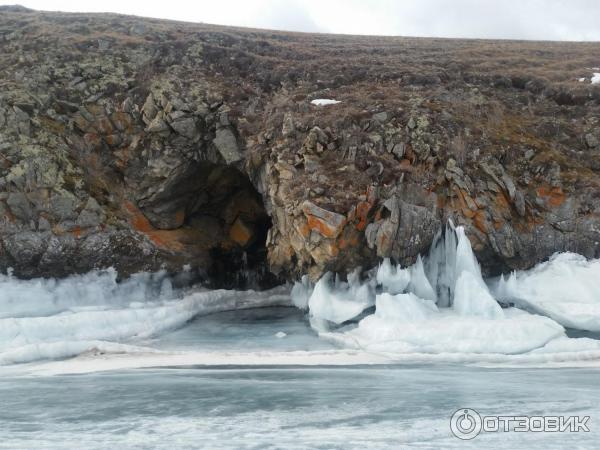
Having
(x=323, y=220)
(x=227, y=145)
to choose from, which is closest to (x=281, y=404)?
(x=323, y=220)

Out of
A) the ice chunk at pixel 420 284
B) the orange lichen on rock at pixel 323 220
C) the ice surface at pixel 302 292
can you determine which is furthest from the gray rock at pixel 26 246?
the ice chunk at pixel 420 284

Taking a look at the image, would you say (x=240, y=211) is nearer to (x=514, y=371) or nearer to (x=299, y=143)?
(x=299, y=143)

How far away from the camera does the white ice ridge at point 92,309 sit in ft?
42.7

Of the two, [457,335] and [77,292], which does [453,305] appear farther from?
[77,292]

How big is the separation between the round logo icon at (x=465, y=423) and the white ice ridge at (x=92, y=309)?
9.01 m

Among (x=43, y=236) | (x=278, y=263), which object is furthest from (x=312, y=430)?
(x=43, y=236)

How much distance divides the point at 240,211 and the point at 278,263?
4689mm

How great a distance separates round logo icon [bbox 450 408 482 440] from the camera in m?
6.40

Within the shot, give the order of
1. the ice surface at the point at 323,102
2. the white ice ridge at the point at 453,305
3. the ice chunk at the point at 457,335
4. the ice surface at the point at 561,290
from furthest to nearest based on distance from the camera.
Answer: the ice surface at the point at 323,102
the ice surface at the point at 561,290
the white ice ridge at the point at 453,305
the ice chunk at the point at 457,335

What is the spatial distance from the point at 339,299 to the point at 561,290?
235 inches

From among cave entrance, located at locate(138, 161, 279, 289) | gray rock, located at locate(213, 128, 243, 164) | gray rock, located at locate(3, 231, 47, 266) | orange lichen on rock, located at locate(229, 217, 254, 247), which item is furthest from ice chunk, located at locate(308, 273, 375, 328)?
gray rock, located at locate(3, 231, 47, 266)

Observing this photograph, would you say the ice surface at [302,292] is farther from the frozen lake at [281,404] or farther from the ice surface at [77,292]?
the frozen lake at [281,404]

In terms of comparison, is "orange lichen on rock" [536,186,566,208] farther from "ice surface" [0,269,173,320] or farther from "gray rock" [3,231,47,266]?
"gray rock" [3,231,47,266]

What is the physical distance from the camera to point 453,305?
14.1 meters
